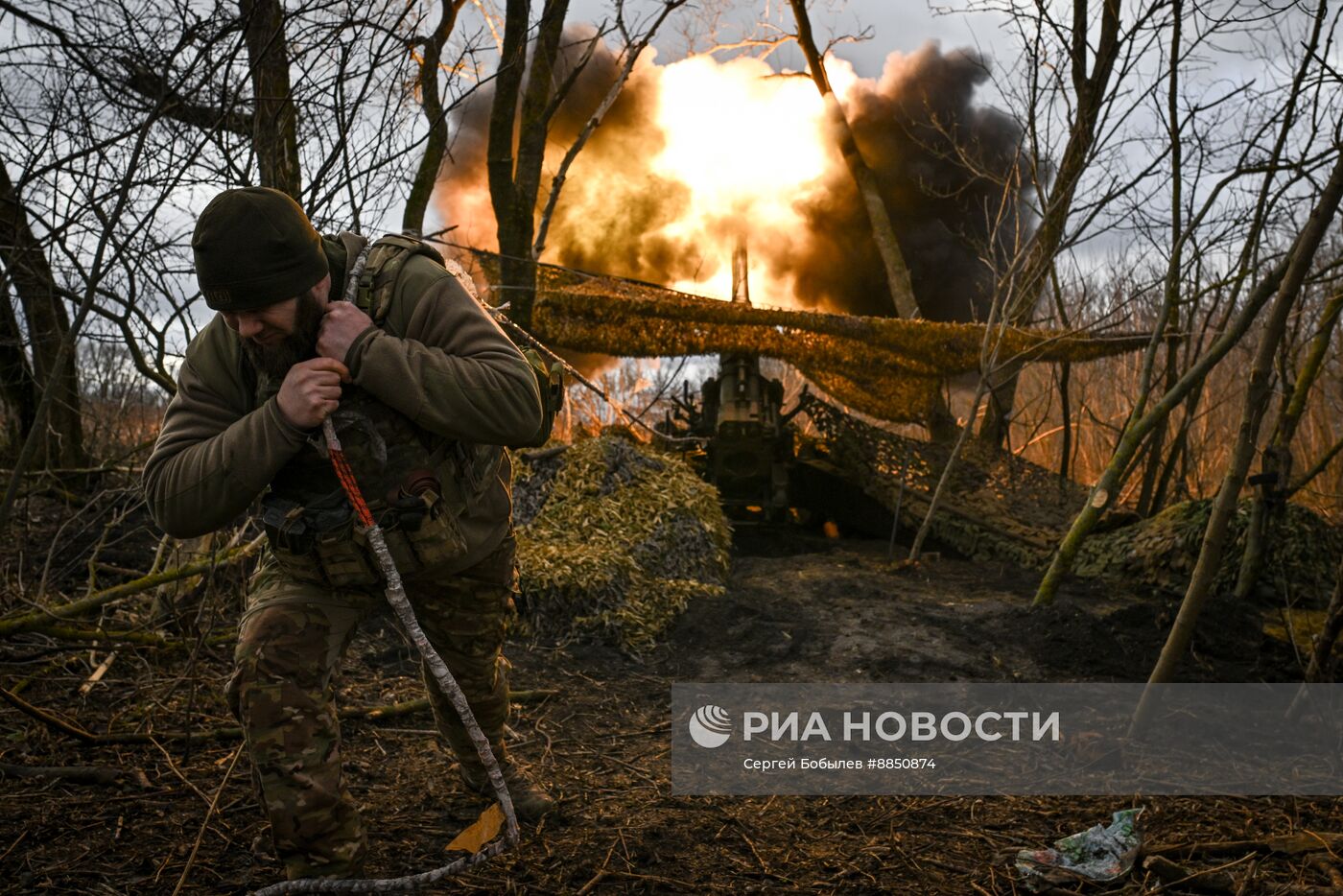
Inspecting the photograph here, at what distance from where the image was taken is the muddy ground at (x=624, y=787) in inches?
109

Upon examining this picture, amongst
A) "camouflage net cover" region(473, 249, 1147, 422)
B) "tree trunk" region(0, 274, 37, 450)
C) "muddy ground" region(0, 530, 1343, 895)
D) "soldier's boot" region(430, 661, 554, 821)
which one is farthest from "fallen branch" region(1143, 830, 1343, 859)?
"tree trunk" region(0, 274, 37, 450)

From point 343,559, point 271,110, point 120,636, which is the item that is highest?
point 271,110

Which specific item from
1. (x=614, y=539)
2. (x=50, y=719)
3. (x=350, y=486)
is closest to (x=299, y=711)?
(x=350, y=486)

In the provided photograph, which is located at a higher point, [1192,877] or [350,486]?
[350,486]

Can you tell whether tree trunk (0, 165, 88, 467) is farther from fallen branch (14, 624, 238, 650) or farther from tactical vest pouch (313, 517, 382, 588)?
tactical vest pouch (313, 517, 382, 588)

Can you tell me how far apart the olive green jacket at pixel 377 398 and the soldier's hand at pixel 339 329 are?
0.03 m

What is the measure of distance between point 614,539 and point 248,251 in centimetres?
438

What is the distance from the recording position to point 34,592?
4465 mm

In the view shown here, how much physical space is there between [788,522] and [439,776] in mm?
6140

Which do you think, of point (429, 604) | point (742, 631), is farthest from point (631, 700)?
point (429, 604)

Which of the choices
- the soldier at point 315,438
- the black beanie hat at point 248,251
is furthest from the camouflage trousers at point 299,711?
the black beanie hat at point 248,251

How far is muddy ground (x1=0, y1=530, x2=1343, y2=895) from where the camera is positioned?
276 cm

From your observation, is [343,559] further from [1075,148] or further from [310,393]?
[1075,148]

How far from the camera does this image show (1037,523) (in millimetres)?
7973
